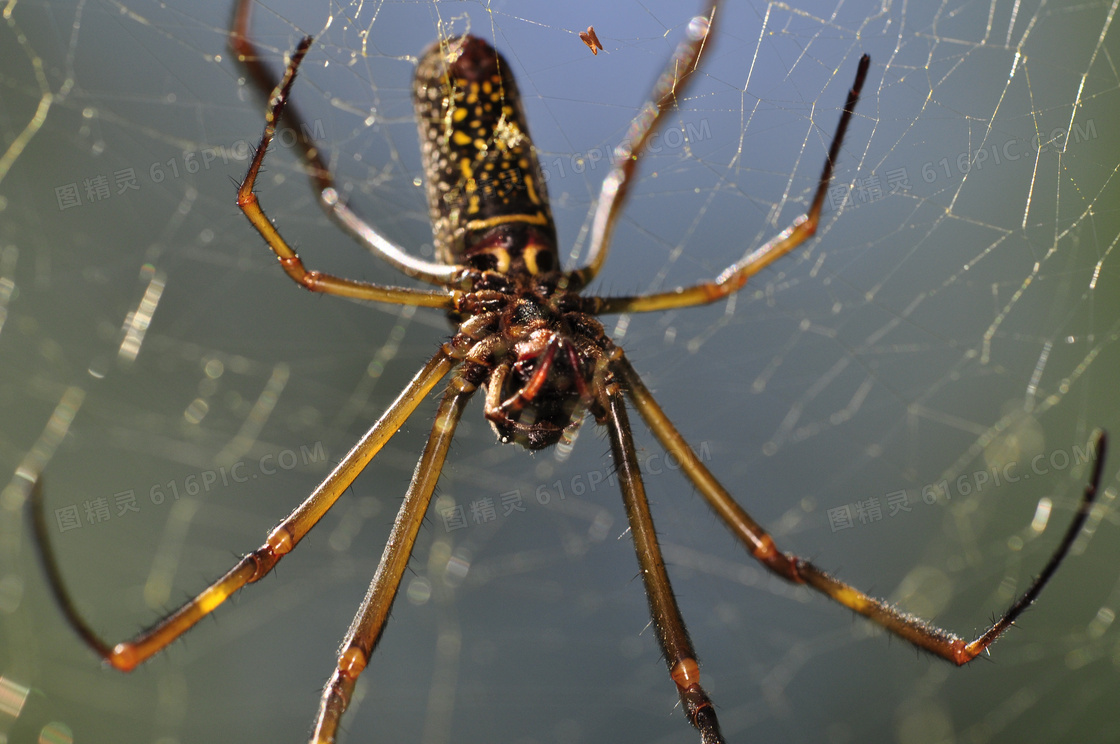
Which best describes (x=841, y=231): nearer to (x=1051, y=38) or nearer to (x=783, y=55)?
(x=1051, y=38)

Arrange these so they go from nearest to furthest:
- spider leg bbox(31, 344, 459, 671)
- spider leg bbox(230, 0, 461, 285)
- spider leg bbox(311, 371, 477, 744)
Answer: spider leg bbox(31, 344, 459, 671)
spider leg bbox(311, 371, 477, 744)
spider leg bbox(230, 0, 461, 285)

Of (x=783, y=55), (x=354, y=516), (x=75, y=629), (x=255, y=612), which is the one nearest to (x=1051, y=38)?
(x=783, y=55)

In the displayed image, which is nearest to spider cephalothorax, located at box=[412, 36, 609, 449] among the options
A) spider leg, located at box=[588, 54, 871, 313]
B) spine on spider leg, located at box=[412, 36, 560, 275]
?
spine on spider leg, located at box=[412, 36, 560, 275]

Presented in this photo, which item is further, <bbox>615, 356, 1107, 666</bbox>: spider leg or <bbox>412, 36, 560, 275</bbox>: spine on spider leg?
<bbox>412, 36, 560, 275</bbox>: spine on spider leg

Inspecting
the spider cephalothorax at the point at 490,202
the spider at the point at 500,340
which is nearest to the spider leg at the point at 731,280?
the spider at the point at 500,340

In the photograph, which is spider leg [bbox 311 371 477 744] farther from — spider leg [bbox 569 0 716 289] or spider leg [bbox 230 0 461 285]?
spider leg [bbox 569 0 716 289]

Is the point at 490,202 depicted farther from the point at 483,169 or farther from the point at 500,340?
the point at 500,340

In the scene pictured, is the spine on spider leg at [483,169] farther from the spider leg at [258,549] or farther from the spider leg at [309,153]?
the spider leg at [258,549]

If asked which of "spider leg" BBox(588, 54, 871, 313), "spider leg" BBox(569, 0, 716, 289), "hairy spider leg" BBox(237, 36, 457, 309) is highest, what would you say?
"spider leg" BBox(569, 0, 716, 289)
